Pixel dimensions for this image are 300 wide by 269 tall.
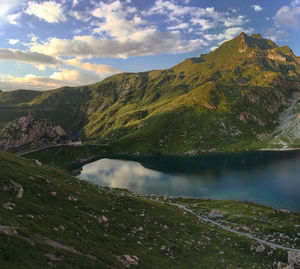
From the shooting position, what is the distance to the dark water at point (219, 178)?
10639 cm

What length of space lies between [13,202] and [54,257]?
12.9m

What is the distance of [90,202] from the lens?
147 ft

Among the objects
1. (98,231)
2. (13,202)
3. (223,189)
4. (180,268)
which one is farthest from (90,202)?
(223,189)

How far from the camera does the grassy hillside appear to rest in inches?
827

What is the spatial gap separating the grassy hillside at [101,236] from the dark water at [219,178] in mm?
49297

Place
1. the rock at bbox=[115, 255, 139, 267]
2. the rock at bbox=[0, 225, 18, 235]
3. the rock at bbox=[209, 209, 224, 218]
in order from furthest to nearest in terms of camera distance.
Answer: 1. the rock at bbox=[209, 209, 224, 218]
2. the rock at bbox=[115, 255, 139, 267]
3. the rock at bbox=[0, 225, 18, 235]

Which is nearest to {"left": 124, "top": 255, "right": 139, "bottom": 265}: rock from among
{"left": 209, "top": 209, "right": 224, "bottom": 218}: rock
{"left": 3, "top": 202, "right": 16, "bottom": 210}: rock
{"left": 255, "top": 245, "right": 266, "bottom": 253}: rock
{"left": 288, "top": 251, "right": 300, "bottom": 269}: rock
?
{"left": 3, "top": 202, "right": 16, "bottom": 210}: rock

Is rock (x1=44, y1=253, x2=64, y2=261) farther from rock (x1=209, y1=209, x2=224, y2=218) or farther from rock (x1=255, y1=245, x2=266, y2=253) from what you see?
rock (x1=209, y1=209, x2=224, y2=218)

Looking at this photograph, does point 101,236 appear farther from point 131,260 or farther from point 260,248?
point 260,248

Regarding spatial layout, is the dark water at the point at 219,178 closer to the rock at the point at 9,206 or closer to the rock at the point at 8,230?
the rock at the point at 9,206

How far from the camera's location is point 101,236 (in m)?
30.8

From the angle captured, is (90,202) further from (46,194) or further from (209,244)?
(209,244)

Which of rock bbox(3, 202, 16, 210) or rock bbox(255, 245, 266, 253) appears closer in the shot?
rock bbox(3, 202, 16, 210)

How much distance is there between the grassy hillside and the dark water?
4930 centimetres
